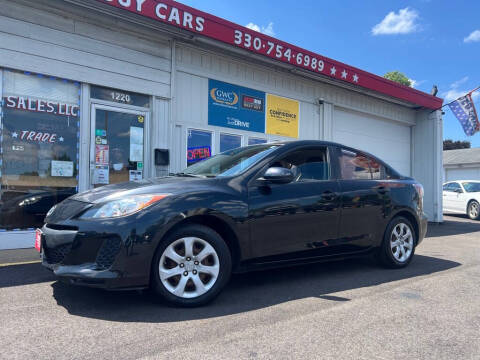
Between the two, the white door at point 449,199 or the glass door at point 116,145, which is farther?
the white door at point 449,199

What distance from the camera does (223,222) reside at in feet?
11.4

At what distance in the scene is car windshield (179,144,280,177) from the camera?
12.7 ft

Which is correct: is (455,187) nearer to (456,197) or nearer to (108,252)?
(456,197)

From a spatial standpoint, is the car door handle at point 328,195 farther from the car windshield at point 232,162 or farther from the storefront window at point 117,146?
the storefront window at point 117,146

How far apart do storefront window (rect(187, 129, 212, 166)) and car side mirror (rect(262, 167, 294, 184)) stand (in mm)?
4124

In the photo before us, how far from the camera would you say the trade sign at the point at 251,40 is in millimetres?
6297

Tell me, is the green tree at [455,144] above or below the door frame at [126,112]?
above

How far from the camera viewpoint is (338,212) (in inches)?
166

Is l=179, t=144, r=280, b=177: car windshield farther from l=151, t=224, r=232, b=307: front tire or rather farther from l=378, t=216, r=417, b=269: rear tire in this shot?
l=378, t=216, r=417, b=269: rear tire

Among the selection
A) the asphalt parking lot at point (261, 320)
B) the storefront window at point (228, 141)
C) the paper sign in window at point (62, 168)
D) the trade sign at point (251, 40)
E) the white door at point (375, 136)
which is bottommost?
the asphalt parking lot at point (261, 320)

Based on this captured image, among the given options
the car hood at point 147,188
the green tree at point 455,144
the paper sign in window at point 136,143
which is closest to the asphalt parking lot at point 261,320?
the car hood at point 147,188

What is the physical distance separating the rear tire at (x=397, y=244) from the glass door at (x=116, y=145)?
14.2ft

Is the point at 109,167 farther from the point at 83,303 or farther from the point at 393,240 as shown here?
the point at 393,240

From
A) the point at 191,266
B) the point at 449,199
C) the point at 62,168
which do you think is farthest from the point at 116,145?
the point at 449,199
